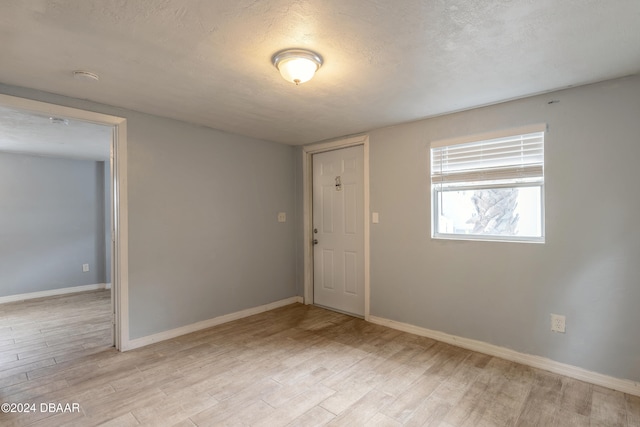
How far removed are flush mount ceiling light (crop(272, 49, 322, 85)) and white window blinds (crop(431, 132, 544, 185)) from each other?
1703 millimetres

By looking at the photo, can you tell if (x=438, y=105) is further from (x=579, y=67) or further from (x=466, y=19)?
(x=466, y=19)

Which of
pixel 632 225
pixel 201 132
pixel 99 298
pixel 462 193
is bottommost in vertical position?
pixel 99 298

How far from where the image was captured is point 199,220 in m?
3.51

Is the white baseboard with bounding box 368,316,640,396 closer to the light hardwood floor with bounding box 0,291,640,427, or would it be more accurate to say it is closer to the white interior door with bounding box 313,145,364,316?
the light hardwood floor with bounding box 0,291,640,427

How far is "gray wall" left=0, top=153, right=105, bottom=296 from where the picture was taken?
4789 mm

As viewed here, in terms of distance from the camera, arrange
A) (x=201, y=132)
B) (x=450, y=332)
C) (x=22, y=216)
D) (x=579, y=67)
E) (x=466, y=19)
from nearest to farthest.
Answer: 1. (x=466, y=19)
2. (x=579, y=67)
3. (x=450, y=332)
4. (x=201, y=132)
5. (x=22, y=216)

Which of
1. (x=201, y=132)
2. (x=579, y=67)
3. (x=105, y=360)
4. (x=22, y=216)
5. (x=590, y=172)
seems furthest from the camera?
(x=22, y=216)

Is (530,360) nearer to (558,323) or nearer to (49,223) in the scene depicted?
(558,323)

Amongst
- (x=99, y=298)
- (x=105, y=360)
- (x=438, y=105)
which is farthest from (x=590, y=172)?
(x=99, y=298)

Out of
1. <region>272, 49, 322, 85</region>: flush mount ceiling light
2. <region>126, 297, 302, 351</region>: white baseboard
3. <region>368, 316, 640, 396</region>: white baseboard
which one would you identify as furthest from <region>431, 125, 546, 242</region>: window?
<region>126, 297, 302, 351</region>: white baseboard

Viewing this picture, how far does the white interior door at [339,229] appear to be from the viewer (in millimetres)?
3924

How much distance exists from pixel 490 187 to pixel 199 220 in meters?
2.96

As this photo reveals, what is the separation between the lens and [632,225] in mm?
2236

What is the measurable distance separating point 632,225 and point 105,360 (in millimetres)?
4258
